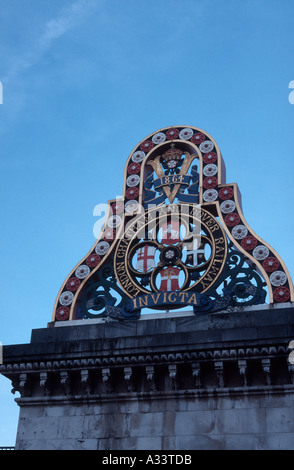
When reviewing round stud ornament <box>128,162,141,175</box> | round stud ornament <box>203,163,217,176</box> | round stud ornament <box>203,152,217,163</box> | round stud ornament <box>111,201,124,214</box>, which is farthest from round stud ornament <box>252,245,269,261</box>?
round stud ornament <box>128,162,141,175</box>

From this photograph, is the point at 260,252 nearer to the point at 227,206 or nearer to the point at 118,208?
the point at 227,206

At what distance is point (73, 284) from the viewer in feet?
86.3

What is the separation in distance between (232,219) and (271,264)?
2685 mm

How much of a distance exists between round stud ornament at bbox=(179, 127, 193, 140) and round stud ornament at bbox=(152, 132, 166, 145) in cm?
81

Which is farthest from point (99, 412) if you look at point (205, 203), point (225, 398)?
point (205, 203)

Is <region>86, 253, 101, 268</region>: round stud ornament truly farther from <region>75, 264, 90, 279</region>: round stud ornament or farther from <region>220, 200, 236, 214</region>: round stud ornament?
<region>220, 200, 236, 214</region>: round stud ornament

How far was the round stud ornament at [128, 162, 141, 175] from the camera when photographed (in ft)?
96.1

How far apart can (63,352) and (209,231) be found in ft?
24.2

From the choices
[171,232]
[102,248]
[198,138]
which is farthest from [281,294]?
[198,138]

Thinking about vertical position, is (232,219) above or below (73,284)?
above

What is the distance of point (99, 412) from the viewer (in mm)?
22500

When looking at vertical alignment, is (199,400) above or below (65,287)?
below

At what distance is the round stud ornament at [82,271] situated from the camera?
86.8 feet
